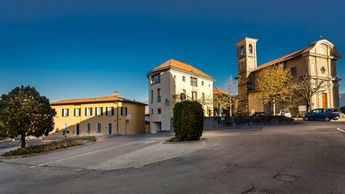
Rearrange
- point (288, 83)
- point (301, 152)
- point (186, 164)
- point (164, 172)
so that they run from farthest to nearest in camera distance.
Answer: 1. point (288, 83)
2. point (301, 152)
3. point (186, 164)
4. point (164, 172)

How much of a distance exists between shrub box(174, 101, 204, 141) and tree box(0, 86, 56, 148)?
10.2m

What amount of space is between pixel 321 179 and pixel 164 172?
425cm

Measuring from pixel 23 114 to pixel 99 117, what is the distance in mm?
28583

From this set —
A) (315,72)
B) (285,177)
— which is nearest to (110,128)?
(315,72)

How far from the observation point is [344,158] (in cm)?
730

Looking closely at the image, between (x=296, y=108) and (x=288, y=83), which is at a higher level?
(x=288, y=83)

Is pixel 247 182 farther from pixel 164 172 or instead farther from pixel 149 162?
pixel 149 162

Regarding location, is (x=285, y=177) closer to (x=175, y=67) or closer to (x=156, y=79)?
(x=175, y=67)

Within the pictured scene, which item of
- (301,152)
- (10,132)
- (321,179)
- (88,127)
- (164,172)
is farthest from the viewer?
(88,127)

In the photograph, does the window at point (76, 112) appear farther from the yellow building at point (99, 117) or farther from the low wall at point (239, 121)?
the low wall at point (239, 121)

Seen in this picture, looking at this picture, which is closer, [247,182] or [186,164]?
[247,182]

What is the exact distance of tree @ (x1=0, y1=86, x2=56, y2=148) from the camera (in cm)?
1541

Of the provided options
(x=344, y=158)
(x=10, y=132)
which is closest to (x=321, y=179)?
(x=344, y=158)

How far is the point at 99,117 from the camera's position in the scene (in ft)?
143
